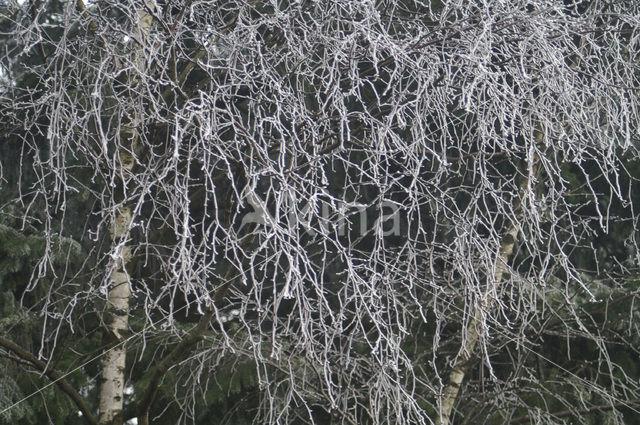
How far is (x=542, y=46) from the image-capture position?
2318mm

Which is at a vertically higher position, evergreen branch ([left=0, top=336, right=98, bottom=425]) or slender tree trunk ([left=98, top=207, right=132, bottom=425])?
evergreen branch ([left=0, top=336, right=98, bottom=425])

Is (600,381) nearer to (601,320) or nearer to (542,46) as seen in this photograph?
(601,320)

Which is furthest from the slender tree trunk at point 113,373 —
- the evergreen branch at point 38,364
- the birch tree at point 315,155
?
the evergreen branch at point 38,364

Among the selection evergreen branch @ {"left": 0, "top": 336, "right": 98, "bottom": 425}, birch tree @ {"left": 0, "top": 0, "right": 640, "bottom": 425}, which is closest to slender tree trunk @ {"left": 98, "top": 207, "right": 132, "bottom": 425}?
birch tree @ {"left": 0, "top": 0, "right": 640, "bottom": 425}

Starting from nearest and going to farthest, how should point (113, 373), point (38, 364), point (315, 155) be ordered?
point (315, 155) → point (38, 364) → point (113, 373)

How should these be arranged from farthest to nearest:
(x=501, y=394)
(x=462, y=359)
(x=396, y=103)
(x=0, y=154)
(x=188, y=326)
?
1. (x=0, y=154)
2. (x=188, y=326)
3. (x=462, y=359)
4. (x=501, y=394)
5. (x=396, y=103)

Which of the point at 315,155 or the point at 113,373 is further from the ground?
the point at 315,155

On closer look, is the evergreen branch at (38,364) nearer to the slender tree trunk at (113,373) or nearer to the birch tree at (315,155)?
the birch tree at (315,155)

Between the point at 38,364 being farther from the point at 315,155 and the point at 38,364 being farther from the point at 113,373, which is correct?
the point at 315,155

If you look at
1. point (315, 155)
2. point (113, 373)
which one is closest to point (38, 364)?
point (113, 373)

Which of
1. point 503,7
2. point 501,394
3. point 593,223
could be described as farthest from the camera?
point 593,223

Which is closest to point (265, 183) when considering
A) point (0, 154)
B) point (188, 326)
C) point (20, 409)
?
point (188, 326)

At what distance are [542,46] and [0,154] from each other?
11.8ft

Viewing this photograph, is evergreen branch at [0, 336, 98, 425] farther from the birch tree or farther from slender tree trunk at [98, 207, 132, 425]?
slender tree trunk at [98, 207, 132, 425]
